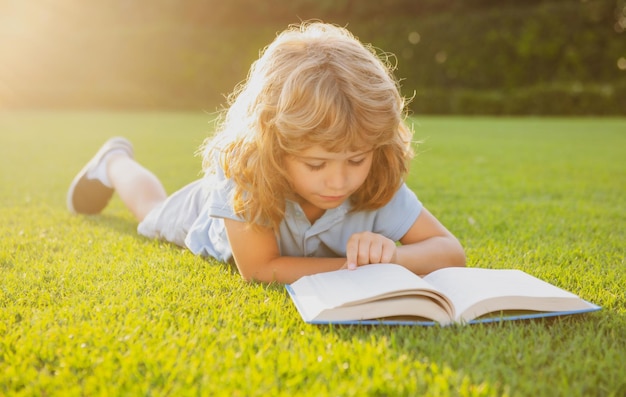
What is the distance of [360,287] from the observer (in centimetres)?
181

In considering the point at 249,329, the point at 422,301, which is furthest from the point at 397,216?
the point at 249,329

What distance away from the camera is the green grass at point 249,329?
1.40 m

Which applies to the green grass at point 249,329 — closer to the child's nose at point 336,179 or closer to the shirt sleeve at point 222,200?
the shirt sleeve at point 222,200

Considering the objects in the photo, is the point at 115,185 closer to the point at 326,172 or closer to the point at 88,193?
the point at 88,193

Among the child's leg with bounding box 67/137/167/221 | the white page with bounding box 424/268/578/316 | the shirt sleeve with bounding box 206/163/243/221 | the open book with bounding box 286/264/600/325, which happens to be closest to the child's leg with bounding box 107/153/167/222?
the child's leg with bounding box 67/137/167/221

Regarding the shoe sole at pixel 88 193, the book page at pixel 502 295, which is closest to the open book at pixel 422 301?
the book page at pixel 502 295

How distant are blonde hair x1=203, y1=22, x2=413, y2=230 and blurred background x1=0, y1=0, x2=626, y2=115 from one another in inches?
614

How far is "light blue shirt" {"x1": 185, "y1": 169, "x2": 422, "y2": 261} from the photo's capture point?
241cm

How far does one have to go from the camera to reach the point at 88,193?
3.71 meters

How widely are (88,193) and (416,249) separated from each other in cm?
224

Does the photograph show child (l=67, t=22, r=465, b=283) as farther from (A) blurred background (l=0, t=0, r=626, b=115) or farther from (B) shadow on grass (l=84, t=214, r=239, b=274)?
(A) blurred background (l=0, t=0, r=626, b=115)

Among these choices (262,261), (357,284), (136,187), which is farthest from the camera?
(136,187)

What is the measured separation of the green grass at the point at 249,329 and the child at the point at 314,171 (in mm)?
218

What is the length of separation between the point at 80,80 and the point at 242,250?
827 inches
